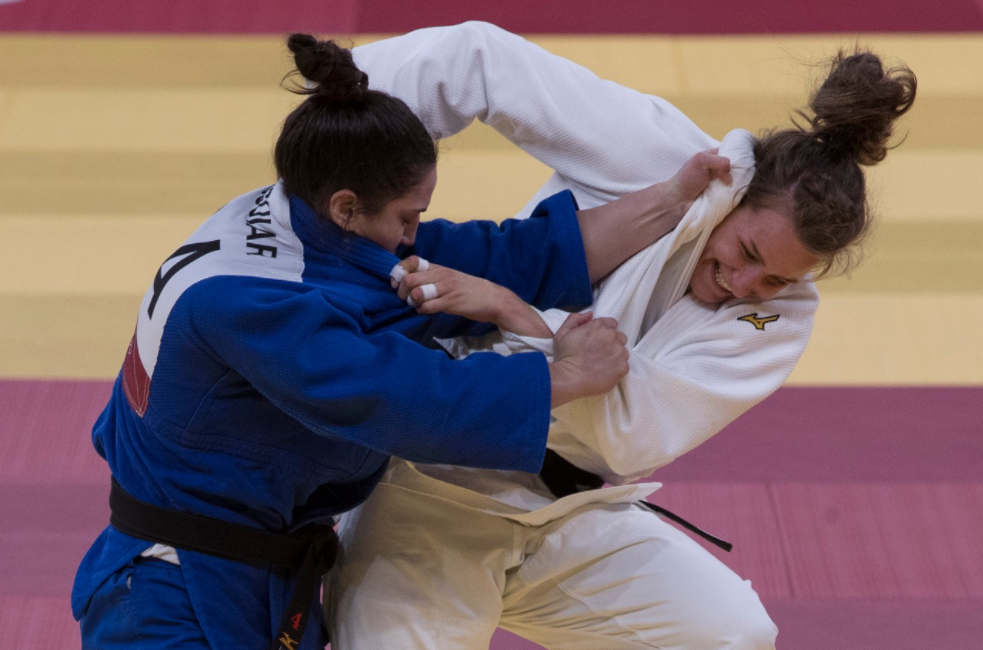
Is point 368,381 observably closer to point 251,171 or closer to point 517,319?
point 517,319

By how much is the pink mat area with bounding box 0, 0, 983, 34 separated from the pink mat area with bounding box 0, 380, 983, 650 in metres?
3.09

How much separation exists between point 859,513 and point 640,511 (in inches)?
58.2

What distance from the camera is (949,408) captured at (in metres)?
4.41

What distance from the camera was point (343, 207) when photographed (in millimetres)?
2195

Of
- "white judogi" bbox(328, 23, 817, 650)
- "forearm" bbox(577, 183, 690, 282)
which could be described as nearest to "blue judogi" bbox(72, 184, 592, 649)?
"white judogi" bbox(328, 23, 817, 650)

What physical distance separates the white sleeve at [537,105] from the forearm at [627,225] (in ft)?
0.27

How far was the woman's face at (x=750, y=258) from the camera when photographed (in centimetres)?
249

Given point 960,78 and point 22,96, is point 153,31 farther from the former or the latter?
point 960,78

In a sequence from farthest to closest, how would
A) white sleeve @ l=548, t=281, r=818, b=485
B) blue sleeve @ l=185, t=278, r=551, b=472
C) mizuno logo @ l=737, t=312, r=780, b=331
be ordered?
mizuno logo @ l=737, t=312, r=780, b=331, white sleeve @ l=548, t=281, r=818, b=485, blue sleeve @ l=185, t=278, r=551, b=472

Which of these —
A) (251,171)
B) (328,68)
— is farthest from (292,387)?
(251,171)

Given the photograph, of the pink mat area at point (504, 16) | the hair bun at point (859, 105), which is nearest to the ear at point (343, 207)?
the hair bun at point (859, 105)

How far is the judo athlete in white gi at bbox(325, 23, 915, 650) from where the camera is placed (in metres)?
2.50

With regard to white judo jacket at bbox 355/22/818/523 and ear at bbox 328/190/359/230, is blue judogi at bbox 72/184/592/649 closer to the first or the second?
ear at bbox 328/190/359/230

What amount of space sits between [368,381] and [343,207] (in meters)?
0.34
